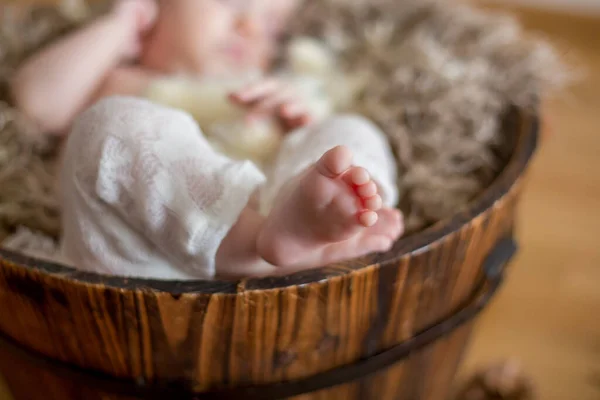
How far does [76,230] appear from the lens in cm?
52

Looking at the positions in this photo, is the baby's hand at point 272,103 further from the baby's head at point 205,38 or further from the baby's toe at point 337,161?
the baby's toe at point 337,161

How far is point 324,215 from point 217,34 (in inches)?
14.9

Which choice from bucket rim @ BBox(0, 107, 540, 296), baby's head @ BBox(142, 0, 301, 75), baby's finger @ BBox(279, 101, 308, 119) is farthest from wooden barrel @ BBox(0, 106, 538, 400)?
baby's head @ BBox(142, 0, 301, 75)

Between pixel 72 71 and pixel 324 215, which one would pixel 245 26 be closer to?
pixel 72 71

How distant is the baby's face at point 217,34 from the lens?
0.73m

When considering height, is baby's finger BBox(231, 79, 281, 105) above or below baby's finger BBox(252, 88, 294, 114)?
above

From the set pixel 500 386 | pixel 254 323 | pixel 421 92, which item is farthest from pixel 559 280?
pixel 254 323

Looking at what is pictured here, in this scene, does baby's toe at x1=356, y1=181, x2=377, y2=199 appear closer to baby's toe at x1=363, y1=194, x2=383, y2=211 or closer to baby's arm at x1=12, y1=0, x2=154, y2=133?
baby's toe at x1=363, y1=194, x2=383, y2=211

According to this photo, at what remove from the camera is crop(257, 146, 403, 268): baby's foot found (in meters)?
0.43

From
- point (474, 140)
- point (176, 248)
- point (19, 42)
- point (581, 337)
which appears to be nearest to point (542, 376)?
point (581, 337)

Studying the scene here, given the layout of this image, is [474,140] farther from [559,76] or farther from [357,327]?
[357,327]

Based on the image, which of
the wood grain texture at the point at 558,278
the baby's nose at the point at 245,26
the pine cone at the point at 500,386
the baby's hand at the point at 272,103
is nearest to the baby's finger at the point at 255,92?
the baby's hand at the point at 272,103

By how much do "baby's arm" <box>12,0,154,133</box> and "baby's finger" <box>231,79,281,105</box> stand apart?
0.55 feet

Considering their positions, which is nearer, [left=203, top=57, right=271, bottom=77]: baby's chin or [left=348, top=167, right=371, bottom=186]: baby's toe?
[left=348, top=167, right=371, bottom=186]: baby's toe
